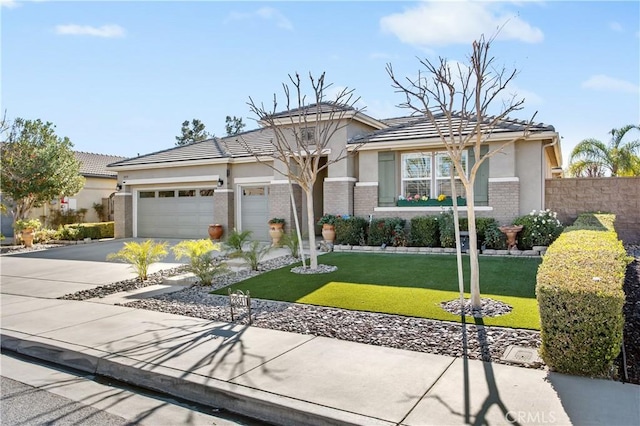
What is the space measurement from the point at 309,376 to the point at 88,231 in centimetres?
2014

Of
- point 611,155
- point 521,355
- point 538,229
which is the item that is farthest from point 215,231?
point 611,155

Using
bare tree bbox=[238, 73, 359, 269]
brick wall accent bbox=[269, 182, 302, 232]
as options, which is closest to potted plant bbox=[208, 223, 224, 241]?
brick wall accent bbox=[269, 182, 302, 232]

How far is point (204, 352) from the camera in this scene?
→ 5.52 m

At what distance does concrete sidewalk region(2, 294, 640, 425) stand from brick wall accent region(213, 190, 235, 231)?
1192cm

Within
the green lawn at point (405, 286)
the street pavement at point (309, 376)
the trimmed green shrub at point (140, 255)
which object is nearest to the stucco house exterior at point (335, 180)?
the green lawn at point (405, 286)

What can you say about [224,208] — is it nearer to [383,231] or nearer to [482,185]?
[383,231]

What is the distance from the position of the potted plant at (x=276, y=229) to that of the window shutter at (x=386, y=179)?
12.3 ft

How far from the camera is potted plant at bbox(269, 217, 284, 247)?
54.5 feet

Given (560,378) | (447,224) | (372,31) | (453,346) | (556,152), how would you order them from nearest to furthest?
(560,378) → (453,346) → (372,31) → (447,224) → (556,152)

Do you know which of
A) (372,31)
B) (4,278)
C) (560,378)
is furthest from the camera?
(4,278)

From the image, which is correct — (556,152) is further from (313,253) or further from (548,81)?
(313,253)

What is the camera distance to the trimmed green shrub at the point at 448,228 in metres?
13.3

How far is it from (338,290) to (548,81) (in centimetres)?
722

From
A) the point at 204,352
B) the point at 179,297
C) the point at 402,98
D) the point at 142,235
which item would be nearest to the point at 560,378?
the point at 204,352
